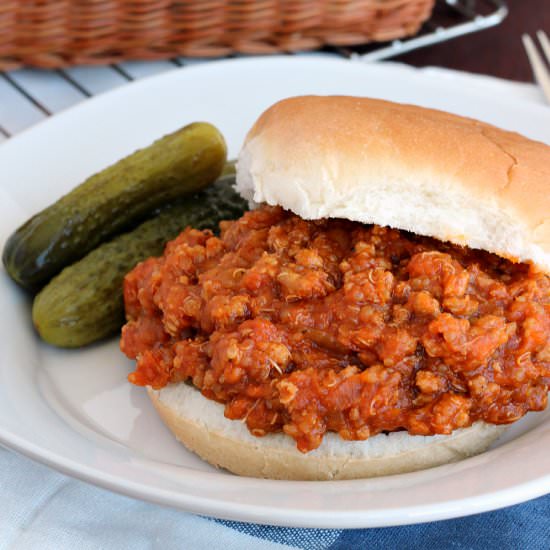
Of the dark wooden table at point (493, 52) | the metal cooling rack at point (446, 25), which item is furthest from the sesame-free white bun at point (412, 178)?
the dark wooden table at point (493, 52)

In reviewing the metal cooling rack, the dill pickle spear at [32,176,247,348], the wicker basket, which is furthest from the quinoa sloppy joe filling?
the metal cooling rack

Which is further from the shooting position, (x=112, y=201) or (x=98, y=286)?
(x=112, y=201)

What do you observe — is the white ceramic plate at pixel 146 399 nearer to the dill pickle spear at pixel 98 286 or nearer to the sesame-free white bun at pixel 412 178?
the dill pickle spear at pixel 98 286


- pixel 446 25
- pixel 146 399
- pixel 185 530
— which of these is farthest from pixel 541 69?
pixel 185 530

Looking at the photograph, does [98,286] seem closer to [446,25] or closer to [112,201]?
[112,201]

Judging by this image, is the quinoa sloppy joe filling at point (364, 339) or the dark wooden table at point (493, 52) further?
the dark wooden table at point (493, 52)

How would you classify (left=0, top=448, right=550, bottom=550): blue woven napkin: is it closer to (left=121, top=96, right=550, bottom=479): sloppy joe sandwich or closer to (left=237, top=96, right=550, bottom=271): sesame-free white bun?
(left=121, top=96, right=550, bottom=479): sloppy joe sandwich

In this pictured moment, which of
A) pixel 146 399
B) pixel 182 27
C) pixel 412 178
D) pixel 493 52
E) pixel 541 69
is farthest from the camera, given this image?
pixel 493 52

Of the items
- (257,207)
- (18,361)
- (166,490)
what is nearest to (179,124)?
(257,207)
